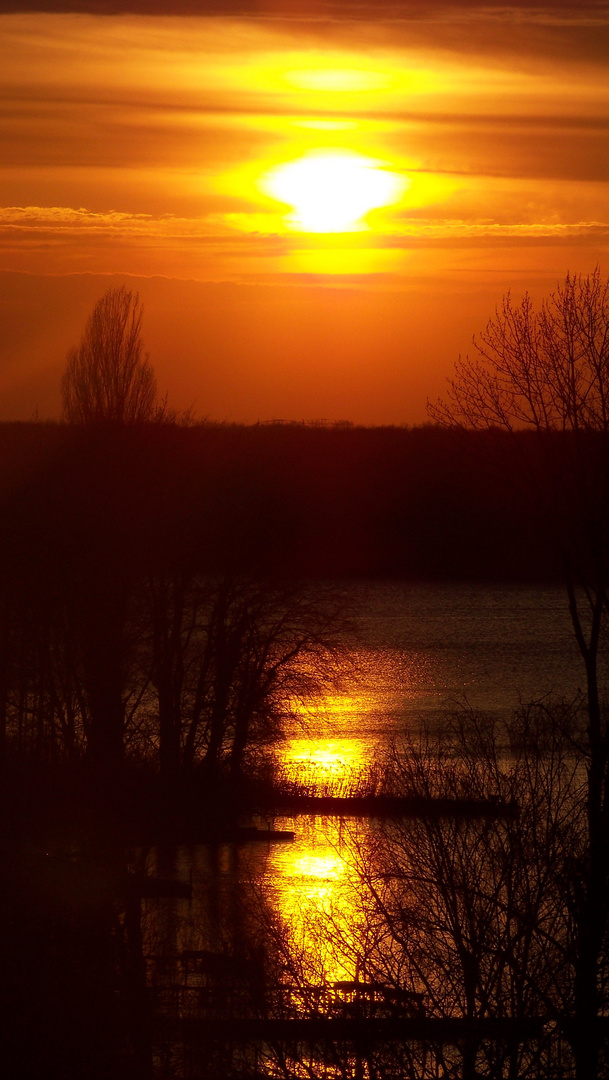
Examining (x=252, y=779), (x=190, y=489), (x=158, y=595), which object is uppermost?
(x=190, y=489)

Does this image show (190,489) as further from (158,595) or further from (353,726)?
(353,726)

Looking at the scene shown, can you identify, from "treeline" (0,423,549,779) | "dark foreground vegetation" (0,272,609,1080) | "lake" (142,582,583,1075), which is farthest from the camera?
"treeline" (0,423,549,779)

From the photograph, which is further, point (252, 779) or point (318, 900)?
point (252, 779)

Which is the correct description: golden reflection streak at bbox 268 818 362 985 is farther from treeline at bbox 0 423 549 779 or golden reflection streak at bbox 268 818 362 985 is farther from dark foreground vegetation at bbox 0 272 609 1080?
treeline at bbox 0 423 549 779

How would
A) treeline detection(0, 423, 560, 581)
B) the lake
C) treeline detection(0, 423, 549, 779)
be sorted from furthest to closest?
treeline detection(0, 423, 560, 581) → treeline detection(0, 423, 549, 779) → the lake

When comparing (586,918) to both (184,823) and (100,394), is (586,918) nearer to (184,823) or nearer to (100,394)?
(184,823)

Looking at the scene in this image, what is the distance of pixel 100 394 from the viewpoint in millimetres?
33969

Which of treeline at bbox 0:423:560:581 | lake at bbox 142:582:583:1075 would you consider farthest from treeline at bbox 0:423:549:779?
lake at bbox 142:582:583:1075

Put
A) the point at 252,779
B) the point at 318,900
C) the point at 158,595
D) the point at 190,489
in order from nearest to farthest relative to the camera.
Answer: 1. the point at 318,900
2. the point at 252,779
3. the point at 158,595
4. the point at 190,489

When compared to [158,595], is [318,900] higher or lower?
lower

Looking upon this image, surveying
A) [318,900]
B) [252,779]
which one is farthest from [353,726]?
[318,900]

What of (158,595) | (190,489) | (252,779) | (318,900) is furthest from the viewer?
(190,489)

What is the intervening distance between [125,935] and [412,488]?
32.9 metres

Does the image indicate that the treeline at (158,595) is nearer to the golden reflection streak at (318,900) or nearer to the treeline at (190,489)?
the treeline at (190,489)
